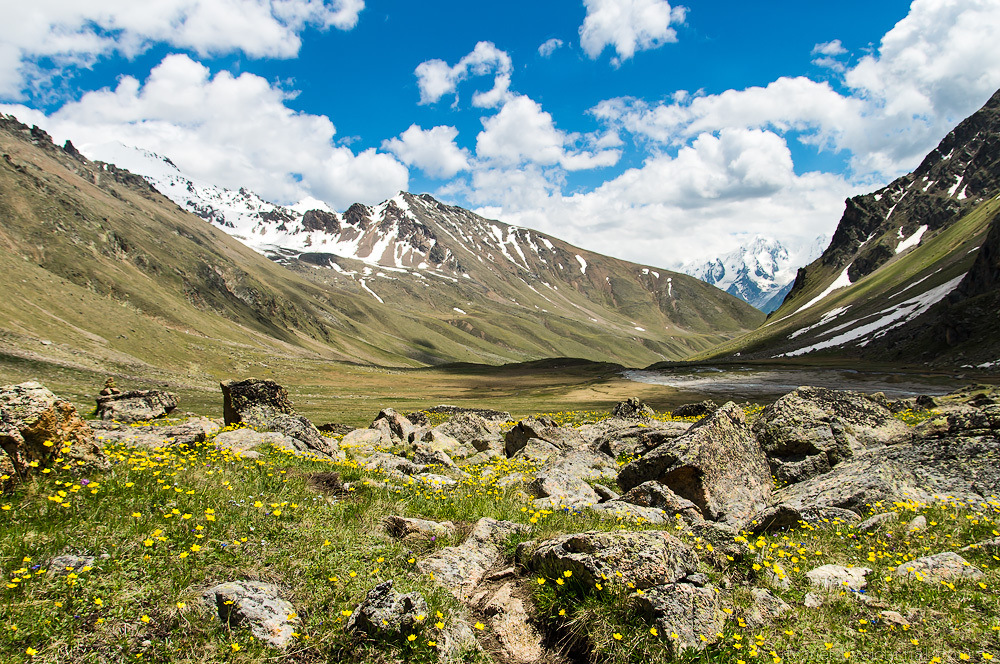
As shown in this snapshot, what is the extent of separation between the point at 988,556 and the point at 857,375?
88.8 m

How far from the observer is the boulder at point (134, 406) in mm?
35031

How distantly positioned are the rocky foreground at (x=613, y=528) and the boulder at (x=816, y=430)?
84mm

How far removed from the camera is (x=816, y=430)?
18938mm

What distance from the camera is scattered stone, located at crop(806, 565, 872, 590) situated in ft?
27.0

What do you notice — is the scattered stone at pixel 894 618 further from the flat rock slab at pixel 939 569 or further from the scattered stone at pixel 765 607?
the flat rock slab at pixel 939 569

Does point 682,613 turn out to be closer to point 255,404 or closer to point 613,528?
point 613,528

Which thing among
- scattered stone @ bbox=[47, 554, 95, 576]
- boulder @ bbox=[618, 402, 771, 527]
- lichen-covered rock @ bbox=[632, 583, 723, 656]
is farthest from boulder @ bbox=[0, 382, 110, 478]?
boulder @ bbox=[618, 402, 771, 527]

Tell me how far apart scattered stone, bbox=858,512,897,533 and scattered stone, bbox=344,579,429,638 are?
31.8 feet

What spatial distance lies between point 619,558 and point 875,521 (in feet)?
22.9

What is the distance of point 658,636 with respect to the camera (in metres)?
6.68

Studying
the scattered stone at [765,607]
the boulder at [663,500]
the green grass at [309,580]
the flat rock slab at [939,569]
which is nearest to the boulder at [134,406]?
the green grass at [309,580]

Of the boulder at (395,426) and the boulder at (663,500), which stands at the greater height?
the boulder at (663,500)

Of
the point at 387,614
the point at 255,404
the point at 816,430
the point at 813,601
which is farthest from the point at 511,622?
the point at 255,404

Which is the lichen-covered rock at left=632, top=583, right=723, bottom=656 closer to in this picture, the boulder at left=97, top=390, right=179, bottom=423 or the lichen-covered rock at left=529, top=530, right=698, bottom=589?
the lichen-covered rock at left=529, top=530, right=698, bottom=589
